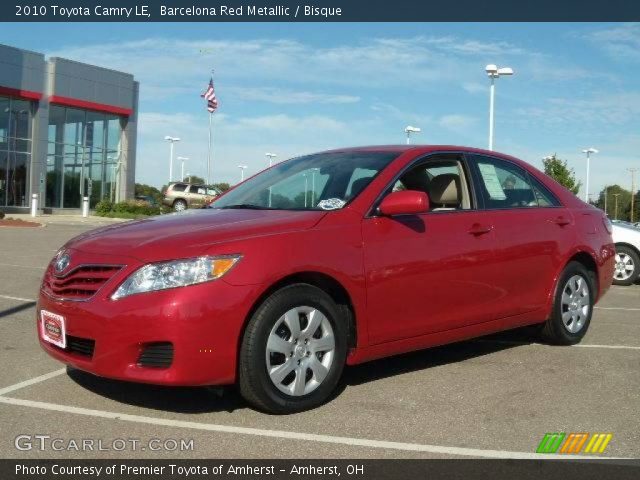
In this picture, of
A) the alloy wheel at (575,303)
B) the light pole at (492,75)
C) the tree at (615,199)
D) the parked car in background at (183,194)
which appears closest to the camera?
the alloy wheel at (575,303)

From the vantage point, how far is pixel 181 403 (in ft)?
14.9

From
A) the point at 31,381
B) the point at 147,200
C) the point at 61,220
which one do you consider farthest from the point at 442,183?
the point at 147,200

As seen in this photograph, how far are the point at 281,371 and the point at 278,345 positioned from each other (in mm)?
151

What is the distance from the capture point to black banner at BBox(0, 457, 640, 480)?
340 centimetres

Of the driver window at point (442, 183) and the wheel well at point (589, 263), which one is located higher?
the driver window at point (442, 183)

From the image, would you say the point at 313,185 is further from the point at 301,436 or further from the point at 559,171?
the point at 559,171

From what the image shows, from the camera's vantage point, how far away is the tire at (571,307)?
20.4 ft

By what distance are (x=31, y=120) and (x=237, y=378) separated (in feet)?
113

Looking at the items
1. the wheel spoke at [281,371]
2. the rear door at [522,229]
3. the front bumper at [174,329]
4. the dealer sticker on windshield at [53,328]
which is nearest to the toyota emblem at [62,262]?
the dealer sticker on windshield at [53,328]

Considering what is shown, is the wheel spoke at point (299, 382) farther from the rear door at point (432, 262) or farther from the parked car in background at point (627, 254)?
the parked car in background at point (627, 254)

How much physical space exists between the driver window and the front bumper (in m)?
1.85

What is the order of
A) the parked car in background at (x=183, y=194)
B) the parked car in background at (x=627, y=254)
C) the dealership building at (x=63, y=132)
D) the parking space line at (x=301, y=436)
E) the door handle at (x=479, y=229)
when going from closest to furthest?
the parking space line at (x=301, y=436) < the door handle at (x=479, y=229) < the parked car in background at (x=627, y=254) < the dealership building at (x=63, y=132) < the parked car in background at (x=183, y=194)

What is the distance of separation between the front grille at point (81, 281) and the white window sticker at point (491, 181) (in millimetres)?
2994

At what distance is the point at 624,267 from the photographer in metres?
12.2
